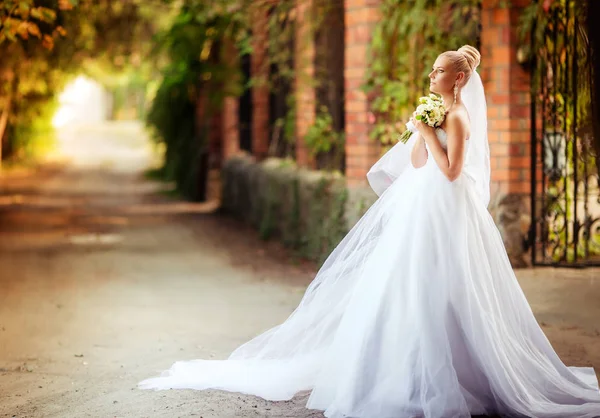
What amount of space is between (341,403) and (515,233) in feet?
15.9

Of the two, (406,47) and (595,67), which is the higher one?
(406,47)

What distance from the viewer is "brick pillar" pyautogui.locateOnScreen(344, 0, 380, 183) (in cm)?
1040

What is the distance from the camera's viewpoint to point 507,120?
9484 mm

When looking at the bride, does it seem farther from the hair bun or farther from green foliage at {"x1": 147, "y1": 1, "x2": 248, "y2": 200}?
green foliage at {"x1": 147, "y1": 1, "x2": 248, "y2": 200}

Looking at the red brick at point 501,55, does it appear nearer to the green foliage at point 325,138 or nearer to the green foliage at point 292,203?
the green foliage at point 292,203

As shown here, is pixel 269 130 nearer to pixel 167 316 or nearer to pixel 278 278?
pixel 278 278

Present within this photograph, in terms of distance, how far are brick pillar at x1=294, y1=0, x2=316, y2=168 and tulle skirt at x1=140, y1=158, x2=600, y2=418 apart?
7.06 m

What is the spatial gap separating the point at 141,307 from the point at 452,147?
429 cm

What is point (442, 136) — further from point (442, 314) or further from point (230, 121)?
point (230, 121)

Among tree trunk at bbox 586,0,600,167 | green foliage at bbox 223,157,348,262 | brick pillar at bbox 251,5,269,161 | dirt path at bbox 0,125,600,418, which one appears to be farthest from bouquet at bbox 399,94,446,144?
brick pillar at bbox 251,5,269,161

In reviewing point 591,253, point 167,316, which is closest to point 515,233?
point 591,253

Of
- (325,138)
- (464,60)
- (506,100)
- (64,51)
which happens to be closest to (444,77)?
(464,60)

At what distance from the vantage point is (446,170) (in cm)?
525

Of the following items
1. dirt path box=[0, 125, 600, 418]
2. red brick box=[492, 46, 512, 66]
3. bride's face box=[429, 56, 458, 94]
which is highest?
red brick box=[492, 46, 512, 66]
